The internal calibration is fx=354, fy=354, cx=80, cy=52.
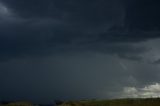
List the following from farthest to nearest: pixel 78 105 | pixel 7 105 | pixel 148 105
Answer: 1. pixel 7 105
2. pixel 78 105
3. pixel 148 105

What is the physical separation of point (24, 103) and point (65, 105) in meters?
19.5

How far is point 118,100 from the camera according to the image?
137 meters

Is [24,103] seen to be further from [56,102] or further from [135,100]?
[135,100]

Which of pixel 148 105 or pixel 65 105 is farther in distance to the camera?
pixel 65 105

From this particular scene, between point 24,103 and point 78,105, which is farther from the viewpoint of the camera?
point 24,103

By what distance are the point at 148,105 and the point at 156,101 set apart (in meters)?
6.87

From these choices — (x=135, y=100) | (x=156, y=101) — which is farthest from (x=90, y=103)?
(x=156, y=101)

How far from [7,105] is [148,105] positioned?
54506 mm

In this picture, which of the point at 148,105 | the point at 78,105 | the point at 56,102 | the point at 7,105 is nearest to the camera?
the point at 148,105

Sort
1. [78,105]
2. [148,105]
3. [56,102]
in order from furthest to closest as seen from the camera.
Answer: [56,102]
[78,105]
[148,105]

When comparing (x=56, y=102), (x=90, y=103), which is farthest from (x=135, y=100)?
(x=56, y=102)

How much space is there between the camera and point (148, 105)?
11469cm

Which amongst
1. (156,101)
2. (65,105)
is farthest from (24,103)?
(156,101)

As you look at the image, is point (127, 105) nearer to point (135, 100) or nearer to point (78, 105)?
point (135, 100)
